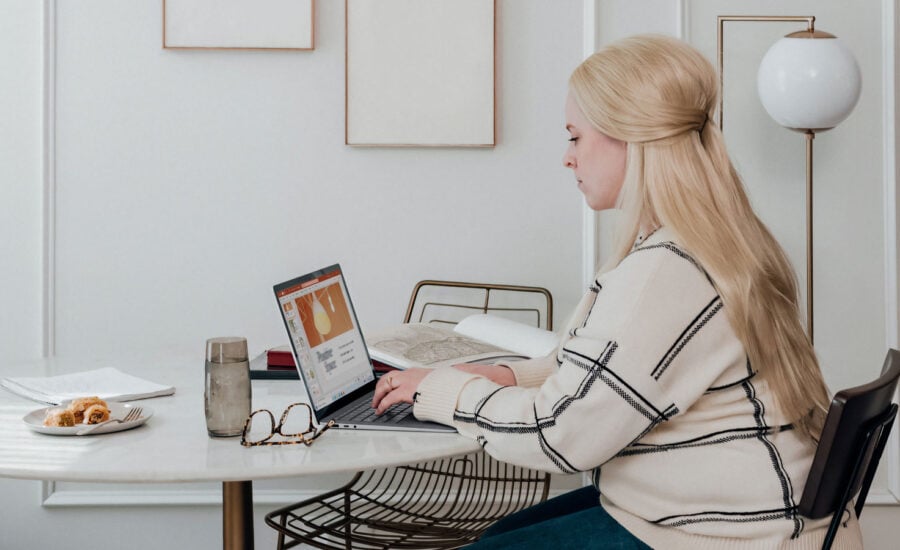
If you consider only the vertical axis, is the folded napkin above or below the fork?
above

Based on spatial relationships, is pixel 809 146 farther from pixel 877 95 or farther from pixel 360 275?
pixel 360 275

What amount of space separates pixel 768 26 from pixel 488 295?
1203mm

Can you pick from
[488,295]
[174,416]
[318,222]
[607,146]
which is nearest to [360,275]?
[318,222]

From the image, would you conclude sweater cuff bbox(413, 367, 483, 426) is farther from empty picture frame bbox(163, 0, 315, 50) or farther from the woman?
empty picture frame bbox(163, 0, 315, 50)

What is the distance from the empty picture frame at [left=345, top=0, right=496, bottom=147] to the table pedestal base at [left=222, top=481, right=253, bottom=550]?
1440mm

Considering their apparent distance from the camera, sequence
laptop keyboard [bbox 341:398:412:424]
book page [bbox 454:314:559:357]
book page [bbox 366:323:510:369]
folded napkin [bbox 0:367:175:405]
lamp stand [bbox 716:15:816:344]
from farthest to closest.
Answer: lamp stand [bbox 716:15:816:344] < book page [bbox 454:314:559:357] < book page [bbox 366:323:510:369] < folded napkin [bbox 0:367:175:405] < laptop keyboard [bbox 341:398:412:424]

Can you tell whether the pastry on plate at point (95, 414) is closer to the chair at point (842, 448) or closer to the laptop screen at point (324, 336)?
the laptop screen at point (324, 336)

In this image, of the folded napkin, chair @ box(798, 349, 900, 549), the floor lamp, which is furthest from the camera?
the floor lamp

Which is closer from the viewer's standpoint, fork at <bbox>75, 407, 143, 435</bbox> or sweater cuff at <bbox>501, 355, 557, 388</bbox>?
fork at <bbox>75, 407, 143, 435</bbox>

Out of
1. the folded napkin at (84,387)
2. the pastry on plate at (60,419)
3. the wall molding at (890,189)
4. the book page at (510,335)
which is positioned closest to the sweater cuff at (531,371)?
the book page at (510,335)

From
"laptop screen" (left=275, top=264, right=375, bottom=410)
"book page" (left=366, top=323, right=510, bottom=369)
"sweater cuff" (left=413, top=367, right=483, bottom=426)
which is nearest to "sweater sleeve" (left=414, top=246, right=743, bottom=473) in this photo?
"sweater cuff" (left=413, top=367, right=483, bottom=426)

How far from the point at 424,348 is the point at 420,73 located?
1.19 metres

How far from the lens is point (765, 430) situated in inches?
48.4

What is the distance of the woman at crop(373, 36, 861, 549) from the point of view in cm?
119
